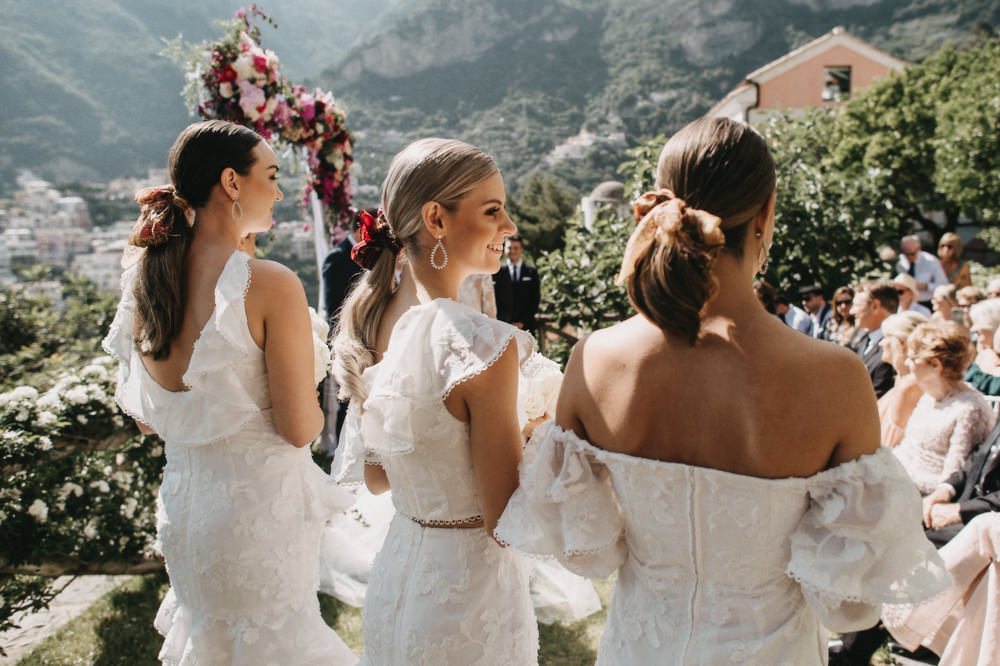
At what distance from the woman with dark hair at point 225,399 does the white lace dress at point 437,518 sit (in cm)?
57

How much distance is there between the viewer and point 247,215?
2.27 m

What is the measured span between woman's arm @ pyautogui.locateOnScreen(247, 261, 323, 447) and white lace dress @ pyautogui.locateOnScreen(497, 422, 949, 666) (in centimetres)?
97

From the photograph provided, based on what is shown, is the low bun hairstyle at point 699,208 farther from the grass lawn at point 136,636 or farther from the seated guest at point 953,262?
the seated guest at point 953,262

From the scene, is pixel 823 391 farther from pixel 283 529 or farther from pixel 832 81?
pixel 832 81

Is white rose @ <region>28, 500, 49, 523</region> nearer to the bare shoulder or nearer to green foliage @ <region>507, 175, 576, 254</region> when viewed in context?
the bare shoulder

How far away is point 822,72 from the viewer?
36.7 meters

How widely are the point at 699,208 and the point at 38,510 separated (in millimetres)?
3587

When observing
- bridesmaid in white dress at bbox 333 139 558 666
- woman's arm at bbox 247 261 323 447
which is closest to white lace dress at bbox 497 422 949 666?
bridesmaid in white dress at bbox 333 139 558 666

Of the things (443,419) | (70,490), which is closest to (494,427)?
(443,419)

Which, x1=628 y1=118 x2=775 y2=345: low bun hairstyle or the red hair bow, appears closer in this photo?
Answer: x1=628 y1=118 x2=775 y2=345: low bun hairstyle

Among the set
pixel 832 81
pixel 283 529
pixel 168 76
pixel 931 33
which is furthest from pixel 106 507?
pixel 931 33

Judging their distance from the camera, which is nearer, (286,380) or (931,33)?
(286,380)

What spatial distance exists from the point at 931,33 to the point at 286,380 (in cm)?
7789

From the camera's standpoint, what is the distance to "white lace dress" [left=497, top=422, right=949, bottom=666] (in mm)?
1277
